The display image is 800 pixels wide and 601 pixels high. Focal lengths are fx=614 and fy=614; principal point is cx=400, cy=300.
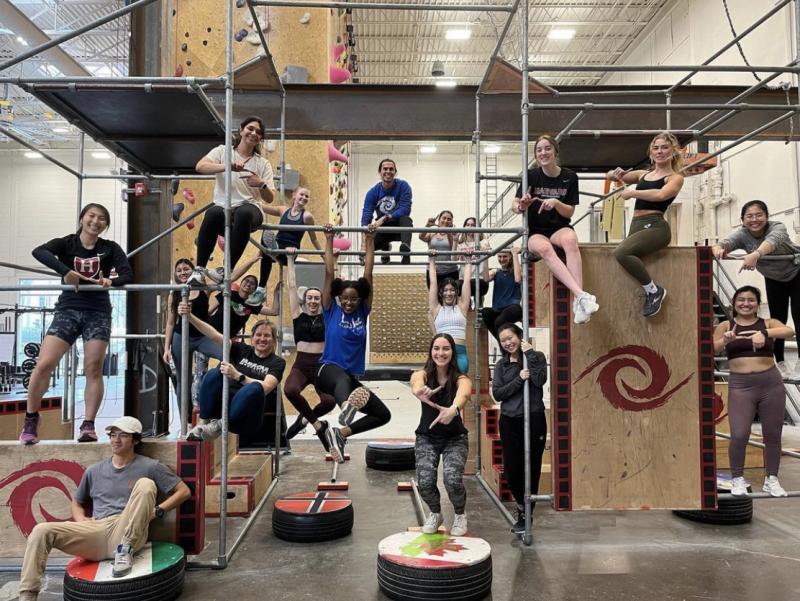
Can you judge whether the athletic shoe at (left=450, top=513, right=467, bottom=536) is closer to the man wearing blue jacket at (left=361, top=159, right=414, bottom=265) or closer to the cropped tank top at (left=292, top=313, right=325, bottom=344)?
the cropped tank top at (left=292, top=313, right=325, bottom=344)

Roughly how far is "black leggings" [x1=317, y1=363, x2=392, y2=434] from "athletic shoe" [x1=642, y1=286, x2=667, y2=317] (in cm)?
201

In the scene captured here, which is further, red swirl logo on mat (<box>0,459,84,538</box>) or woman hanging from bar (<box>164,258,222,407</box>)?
woman hanging from bar (<box>164,258,222,407</box>)

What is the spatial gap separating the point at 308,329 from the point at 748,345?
352cm

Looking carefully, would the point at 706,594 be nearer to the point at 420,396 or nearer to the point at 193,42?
the point at 420,396

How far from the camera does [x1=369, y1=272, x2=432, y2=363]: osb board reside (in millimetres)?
→ 15812

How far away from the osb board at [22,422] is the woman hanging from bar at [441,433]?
14.3 feet

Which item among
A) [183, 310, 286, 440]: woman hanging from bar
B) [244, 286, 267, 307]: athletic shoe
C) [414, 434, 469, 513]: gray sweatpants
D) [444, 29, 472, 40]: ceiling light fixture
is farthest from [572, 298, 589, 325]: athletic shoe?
[444, 29, 472, 40]: ceiling light fixture

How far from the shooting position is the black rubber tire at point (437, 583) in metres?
3.38

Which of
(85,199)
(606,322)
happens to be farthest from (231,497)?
(85,199)

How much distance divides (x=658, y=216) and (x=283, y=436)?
511cm

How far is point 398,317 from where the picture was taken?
15953mm

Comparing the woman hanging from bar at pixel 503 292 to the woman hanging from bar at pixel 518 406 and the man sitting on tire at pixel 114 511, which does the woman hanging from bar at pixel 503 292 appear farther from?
the man sitting on tire at pixel 114 511

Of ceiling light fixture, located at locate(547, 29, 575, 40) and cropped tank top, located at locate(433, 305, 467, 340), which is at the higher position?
ceiling light fixture, located at locate(547, 29, 575, 40)

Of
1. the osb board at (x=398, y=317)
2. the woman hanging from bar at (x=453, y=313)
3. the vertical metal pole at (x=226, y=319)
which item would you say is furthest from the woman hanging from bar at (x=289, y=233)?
the osb board at (x=398, y=317)
